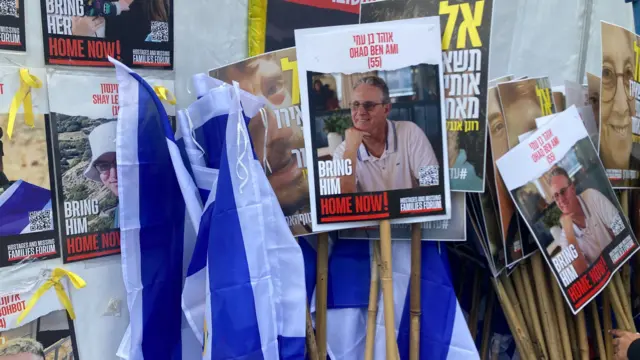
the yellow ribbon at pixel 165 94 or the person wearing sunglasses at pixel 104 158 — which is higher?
the yellow ribbon at pixel 165 94

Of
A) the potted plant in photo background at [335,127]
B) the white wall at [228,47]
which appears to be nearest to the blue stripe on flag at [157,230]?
→ the white wall at [228,47]

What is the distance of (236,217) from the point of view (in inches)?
38.8

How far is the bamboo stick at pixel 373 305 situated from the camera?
3.83 ft

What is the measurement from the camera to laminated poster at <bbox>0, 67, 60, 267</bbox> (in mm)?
988

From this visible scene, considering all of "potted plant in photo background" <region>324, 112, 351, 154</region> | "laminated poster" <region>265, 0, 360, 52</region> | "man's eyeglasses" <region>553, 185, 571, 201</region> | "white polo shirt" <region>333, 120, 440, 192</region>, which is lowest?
"man's eyeglasses" <region>553, 185, 571, 201</region>

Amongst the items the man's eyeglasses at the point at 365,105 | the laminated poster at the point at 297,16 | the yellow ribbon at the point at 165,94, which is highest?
the laminated poster at the point at 297,16

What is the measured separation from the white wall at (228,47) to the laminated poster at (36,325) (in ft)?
0.09

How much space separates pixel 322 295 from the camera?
1.19 m

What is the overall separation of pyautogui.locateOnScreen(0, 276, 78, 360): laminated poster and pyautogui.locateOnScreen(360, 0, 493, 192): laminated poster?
802 mm

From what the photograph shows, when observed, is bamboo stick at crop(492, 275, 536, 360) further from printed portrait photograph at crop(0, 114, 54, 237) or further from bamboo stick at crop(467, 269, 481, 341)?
printed portrait photograph at crop(0, 114, 54, 237)

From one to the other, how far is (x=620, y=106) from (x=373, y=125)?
635 millimetres

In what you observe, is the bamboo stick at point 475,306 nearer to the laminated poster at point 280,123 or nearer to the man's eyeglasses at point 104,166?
the laminated poster at point 280,123

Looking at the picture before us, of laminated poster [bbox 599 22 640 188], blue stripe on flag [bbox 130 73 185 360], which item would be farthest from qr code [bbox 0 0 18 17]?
laminated poster [bbox 599 22 640 188]

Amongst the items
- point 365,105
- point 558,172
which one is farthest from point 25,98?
point 558,172
